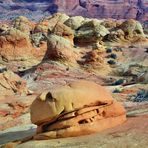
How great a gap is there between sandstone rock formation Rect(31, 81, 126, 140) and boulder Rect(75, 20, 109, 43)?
1542 inches

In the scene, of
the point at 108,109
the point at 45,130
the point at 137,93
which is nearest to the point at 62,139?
the point at 45,130

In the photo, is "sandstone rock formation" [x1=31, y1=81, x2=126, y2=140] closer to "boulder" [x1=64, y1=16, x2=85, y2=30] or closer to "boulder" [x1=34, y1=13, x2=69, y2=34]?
"boulder" [x1=64, y1=16, x2=85, y2=30]

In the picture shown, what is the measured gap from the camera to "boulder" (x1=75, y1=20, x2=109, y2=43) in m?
56.0

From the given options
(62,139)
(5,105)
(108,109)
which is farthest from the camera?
(5,105)

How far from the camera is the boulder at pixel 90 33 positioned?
56.0m

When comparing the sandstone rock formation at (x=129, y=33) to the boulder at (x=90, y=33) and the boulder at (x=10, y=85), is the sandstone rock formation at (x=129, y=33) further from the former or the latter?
the boulder at (x=10, y=85)

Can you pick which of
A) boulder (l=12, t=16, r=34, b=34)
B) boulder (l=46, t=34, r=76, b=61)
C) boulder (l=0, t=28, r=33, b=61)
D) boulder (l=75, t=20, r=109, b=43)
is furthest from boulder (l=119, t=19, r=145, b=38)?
boulder (l=46, t=34, r=76, b=61)

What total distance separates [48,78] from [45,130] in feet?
76.8

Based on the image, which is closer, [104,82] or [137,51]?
[104,82]

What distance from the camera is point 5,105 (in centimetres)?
2667

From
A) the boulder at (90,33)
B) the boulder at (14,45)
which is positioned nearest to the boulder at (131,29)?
the boulder at (90,33)

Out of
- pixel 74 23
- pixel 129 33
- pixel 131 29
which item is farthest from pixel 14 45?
pixel 74 23

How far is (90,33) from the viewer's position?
56.4 m

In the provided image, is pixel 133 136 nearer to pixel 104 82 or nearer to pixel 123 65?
pixel 104 82
